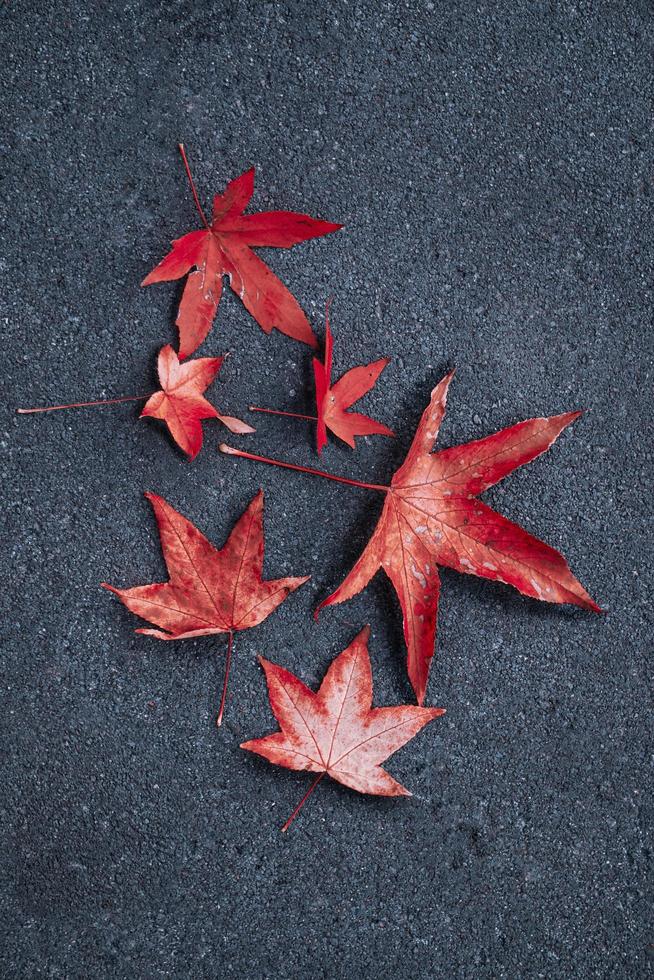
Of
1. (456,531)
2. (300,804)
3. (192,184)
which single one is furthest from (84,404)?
(300,804)

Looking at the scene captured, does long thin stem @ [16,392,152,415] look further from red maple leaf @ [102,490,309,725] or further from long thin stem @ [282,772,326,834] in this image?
long thin stem @ [282,772,326,834]

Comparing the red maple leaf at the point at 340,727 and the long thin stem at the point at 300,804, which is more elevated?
the red maple leaf at the point at 340,727

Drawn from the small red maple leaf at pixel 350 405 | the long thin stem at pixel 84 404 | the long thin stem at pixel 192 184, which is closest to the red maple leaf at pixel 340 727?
the small red maple leaf at pixel 350 405

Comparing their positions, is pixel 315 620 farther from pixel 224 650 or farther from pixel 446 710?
pixel 446 710

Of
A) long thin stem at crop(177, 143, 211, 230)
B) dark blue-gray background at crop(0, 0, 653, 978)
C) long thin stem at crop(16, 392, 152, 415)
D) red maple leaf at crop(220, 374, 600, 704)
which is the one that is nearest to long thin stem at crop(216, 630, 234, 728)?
dark blue-gray background at crop(0, 0, 653, 978)

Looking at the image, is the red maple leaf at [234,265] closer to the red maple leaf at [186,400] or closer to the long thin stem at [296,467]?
the red maple leaf at [186,400]
